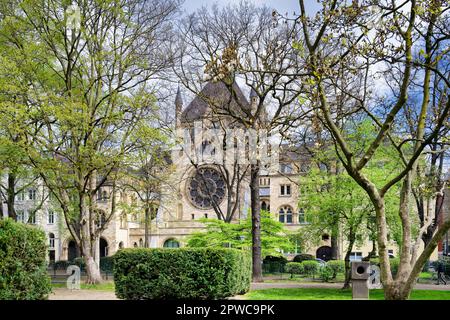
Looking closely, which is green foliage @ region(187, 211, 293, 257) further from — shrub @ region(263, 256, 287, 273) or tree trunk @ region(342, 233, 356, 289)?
shrub @ region(263, 256, 287, 273)

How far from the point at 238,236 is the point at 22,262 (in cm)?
1685

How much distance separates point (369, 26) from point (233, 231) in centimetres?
1921

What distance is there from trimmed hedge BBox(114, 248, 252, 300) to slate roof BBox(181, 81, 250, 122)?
10734 millimetres

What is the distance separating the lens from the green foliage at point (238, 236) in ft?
93.7

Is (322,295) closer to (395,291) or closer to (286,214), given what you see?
(395,291)

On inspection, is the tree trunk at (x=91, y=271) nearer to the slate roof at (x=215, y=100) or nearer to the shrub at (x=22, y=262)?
the slate roof at (x=215, y=100)

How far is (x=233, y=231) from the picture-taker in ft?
97.6

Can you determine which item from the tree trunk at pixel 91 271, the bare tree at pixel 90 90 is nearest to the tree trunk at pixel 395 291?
the bare tree at pixel 90 90

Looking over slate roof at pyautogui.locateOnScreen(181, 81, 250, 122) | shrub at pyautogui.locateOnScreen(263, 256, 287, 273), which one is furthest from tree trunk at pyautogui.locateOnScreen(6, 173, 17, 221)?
shrub at pyautogui.locateOnScreen(263, 256, 287, 273)

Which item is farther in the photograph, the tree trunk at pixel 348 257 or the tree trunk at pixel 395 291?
the tree trunk at pixel 348 257

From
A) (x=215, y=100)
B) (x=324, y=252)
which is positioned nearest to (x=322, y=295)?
(x=215, y=100)

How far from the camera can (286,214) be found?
2217 inches

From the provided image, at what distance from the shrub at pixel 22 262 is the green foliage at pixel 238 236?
533 inches
